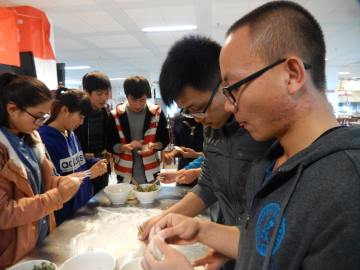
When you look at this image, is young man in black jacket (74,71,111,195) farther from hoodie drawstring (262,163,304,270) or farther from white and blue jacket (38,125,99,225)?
hoodie drawstring (262,163,304,270)

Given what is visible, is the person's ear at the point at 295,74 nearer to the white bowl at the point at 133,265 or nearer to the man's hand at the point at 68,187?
the white bowl at the point at 133,265

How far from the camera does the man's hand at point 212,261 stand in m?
1.03

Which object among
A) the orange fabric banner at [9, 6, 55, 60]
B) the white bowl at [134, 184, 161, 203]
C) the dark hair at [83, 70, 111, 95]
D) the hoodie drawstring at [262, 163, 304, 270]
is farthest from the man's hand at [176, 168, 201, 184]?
the orange fabric banner at [9, 6, 55, 60]

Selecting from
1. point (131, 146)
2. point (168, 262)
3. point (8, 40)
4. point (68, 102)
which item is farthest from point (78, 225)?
point (8, 40)

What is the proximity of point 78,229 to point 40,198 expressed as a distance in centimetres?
29

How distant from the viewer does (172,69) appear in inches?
45.4

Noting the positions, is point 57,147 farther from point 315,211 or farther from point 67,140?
point 315,211

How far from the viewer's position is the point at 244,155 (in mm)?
1147

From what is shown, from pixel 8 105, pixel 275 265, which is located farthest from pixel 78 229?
pixel 275 265

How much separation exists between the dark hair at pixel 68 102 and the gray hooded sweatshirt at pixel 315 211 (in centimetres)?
190

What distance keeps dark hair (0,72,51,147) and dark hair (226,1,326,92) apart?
1420 mm

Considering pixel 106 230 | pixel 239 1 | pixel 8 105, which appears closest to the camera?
pixel 106 230

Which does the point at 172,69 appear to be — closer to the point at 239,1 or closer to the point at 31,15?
the point at 239,1

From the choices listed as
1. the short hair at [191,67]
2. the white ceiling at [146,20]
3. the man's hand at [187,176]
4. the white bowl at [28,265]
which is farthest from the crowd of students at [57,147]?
the white ceiling at [146,20]
